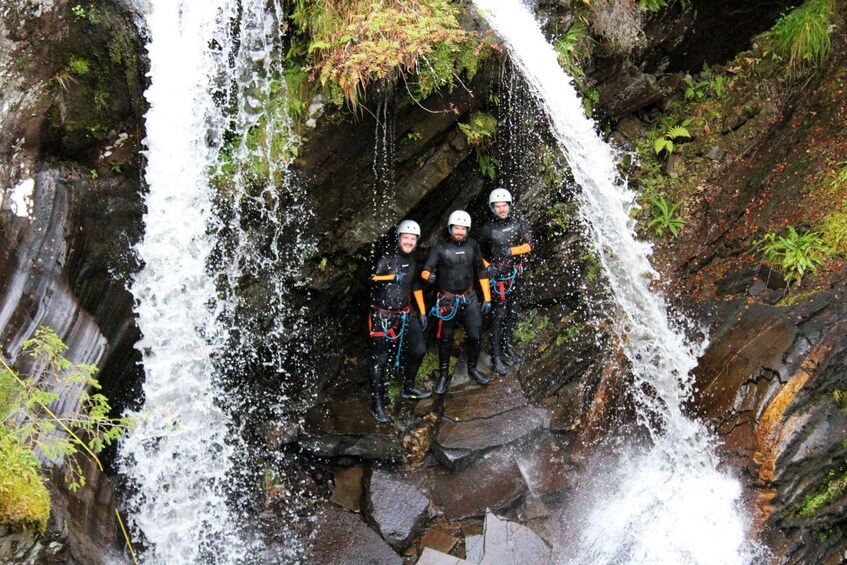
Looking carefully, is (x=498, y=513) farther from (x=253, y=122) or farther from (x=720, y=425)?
(x=253, y=122)

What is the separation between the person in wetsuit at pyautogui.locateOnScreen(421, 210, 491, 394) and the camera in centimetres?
831

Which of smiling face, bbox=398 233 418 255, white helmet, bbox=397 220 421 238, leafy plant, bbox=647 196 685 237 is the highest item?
leafy plant, bbox=647 196 685 237

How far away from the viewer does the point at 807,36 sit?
30.6 ft

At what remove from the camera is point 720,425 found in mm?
7680

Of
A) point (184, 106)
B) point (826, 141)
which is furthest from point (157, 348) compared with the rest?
point (826, 141)

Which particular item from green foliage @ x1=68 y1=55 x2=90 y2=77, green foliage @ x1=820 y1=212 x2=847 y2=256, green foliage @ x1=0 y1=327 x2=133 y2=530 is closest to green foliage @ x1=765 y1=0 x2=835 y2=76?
green foliage @ x1=820 y1=212 x2=847 y2=256

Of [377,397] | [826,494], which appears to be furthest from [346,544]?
[826,494]

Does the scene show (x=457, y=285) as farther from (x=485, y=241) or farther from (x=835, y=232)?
(x=835, y=232)

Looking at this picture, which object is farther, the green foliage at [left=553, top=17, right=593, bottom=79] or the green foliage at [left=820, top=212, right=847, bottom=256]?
the green foliage at [left=553, top=17, right=593, bottom=79]

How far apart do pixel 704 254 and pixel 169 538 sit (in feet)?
24.7

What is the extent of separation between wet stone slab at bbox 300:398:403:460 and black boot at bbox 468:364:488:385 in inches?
49.2

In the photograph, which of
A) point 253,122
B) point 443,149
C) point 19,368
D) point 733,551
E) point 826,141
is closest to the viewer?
point 19,368

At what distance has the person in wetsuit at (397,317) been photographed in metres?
7.99

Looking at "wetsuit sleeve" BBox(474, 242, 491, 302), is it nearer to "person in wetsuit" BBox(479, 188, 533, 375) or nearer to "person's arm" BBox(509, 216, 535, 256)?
"person in wetsuit" BBox(479, 188, 533, 375)
